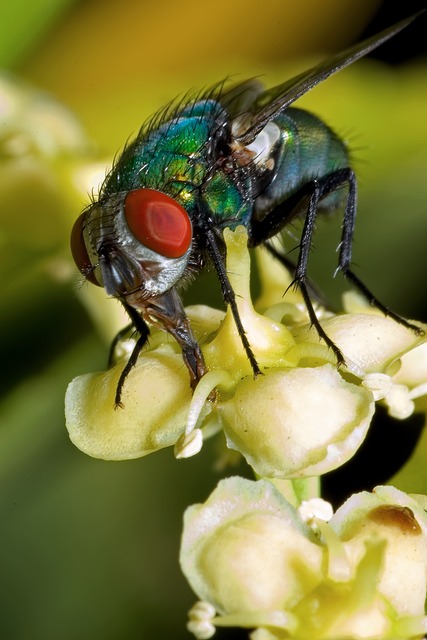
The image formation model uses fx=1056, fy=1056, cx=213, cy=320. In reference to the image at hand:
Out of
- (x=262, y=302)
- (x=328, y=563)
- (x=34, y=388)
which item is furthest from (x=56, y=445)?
(x=328, y=563)

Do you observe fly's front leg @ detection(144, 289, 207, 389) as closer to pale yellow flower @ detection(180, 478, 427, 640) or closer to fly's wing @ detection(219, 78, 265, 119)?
pale yellow flower @ detection(180, 478, 427, 640)

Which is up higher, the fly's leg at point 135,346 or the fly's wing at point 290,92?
the fly's wing at point 290,92

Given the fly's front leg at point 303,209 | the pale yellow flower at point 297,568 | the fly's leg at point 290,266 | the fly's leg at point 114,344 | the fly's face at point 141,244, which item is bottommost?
the pale yellow flower at point 297,568

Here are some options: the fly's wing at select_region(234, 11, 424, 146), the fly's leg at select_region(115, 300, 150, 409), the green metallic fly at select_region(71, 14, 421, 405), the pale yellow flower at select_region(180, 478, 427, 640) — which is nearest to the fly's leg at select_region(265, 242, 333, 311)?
the green metallic fly at select_region(71, 14, 421, 405)

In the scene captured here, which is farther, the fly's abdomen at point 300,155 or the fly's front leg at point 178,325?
the fly's abdomen at point 300,155

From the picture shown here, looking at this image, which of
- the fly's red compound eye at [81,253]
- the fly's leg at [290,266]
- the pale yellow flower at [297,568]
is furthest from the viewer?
the fly's leg at [290,266]

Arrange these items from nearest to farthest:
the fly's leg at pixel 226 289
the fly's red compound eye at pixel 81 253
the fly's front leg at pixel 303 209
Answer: the fly's leg at pixel 226 289, the fly's red compound eye at pixel 81 253, the fly's front leg at pixel 303 209

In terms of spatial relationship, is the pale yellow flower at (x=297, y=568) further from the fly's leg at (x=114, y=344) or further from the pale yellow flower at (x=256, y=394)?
the fly's leg at (x=114, y=344)

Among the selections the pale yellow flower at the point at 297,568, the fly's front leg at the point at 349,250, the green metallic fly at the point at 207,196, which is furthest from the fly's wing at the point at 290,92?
the pale yellow flower at the point at 297,568
